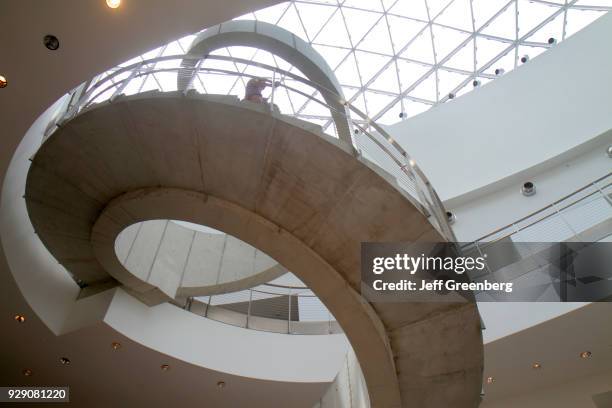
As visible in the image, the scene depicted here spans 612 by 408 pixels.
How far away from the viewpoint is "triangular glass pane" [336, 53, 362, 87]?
105ft

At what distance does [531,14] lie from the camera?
26.6 meters

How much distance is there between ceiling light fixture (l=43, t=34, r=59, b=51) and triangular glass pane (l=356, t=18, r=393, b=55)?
27439 millimetres

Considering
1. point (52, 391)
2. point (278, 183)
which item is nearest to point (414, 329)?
point (278, 183)

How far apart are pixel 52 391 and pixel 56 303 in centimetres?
458

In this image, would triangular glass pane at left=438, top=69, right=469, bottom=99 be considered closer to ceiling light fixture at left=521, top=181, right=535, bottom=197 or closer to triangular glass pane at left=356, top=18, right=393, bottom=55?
triangular glass pane at left=356, top=18, right=393, bottom=55

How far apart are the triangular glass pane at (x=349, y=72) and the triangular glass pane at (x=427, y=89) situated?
4554 mm

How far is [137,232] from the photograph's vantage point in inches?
600

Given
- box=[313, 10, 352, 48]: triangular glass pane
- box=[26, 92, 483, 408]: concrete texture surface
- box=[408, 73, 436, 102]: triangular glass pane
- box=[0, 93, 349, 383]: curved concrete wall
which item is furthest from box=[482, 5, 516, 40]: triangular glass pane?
box=[26, 92, 483, 408]: concrete texture surface

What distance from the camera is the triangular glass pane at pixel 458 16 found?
1101 inches

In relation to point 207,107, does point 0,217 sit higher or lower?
lower

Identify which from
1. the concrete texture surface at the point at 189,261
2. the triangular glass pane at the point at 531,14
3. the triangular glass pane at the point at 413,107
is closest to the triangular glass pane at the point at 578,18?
the triangular glass pane at the point at 531,14

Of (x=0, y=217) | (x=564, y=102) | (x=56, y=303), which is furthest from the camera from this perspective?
(x=564, y=102)

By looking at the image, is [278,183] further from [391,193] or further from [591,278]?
[591,278]

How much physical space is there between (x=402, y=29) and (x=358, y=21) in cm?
339
